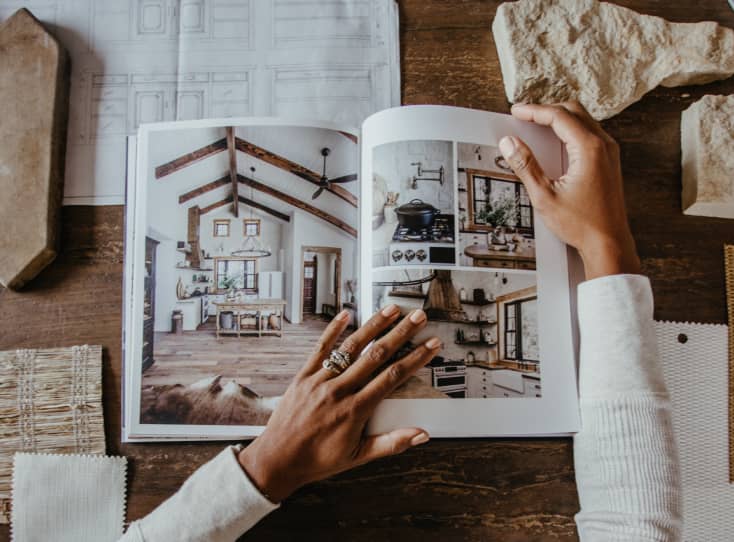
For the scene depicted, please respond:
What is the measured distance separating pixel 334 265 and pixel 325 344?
10cm

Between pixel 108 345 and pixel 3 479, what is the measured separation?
0.22 m

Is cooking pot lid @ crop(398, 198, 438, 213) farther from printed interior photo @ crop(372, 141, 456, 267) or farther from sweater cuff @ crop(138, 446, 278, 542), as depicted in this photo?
sweater cuff @ crop(138, 446, 278, 542)

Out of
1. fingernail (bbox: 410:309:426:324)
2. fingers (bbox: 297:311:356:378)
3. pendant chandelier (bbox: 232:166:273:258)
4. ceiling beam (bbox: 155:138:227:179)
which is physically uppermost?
ceiling beam (bbox: 155:138:227:179)

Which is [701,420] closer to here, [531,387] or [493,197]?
[531,387]

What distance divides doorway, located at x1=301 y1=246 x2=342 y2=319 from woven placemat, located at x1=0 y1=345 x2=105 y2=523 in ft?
1.03

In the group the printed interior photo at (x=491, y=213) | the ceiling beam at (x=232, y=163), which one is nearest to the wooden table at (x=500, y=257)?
the printed interior photo at (x=491, y=213)

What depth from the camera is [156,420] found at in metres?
0.62

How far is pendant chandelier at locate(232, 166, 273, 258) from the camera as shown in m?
0.62

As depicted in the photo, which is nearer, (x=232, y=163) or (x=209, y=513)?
(x=209, y=513)

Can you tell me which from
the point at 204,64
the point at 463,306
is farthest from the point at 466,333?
the point at 204,64

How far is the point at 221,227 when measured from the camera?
0.64 m

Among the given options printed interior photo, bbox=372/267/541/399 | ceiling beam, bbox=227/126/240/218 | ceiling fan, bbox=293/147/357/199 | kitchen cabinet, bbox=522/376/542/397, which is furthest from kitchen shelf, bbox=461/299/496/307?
ceiling beam, bbox=227/126/240/218

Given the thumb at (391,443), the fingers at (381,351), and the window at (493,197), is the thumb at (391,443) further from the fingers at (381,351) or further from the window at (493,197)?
the window at (493,197)

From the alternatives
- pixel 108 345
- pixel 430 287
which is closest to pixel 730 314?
pixel 430 287
